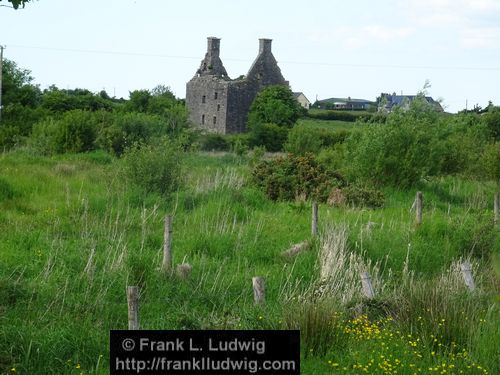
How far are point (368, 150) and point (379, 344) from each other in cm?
1764

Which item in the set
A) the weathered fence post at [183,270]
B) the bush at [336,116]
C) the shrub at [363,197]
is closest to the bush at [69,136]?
the shrub at [363,197]

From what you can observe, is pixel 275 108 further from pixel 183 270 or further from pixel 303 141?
pixel 183 270

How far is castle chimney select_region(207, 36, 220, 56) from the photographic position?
72.4 m

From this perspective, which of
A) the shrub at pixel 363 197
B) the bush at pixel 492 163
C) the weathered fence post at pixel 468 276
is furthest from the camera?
the bush at pixel 492 163

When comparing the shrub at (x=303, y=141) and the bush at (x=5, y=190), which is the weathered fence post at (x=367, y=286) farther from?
the shrub at (x=303, y=141)

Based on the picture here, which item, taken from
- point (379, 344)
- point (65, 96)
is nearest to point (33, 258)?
point (379, 344)

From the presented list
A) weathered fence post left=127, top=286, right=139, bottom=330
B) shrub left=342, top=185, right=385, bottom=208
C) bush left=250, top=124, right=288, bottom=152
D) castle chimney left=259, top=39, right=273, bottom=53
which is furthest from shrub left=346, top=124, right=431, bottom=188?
castle chimney left=259, top=39, right=273, bottom=53

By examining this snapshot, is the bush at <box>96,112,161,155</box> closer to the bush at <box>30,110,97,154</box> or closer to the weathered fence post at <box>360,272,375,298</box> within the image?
the bush at <box>30,110,97,154</box>

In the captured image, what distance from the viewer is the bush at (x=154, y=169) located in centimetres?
1952

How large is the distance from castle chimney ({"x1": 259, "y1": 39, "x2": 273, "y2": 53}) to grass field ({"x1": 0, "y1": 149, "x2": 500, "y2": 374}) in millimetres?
53954

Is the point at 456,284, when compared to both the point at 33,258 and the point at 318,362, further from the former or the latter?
the point at 33,258

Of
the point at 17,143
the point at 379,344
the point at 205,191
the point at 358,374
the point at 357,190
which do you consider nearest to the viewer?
the point at 358,374

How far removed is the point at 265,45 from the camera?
73250 mm

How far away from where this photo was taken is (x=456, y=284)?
10805 millimetres
